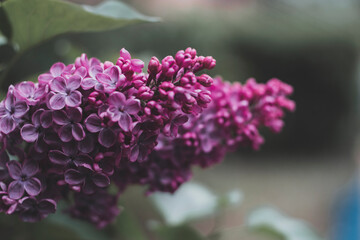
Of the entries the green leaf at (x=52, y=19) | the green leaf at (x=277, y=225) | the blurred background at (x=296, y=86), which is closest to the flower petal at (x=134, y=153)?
the green leaf at (x=52, y=19)

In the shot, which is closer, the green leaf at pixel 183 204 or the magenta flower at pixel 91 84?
the magenta flower at pixel 91 84

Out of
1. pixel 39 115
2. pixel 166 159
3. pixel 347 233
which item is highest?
pixel 347 233

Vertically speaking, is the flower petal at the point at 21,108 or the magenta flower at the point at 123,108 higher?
the magenta flower at the point at 123,108

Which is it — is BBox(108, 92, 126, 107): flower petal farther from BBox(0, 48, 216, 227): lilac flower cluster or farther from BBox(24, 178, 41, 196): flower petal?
BBox(24, 178, 41, 196): flower petal

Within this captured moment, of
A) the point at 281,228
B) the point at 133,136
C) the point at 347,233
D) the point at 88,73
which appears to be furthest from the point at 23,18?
the point at 347,233

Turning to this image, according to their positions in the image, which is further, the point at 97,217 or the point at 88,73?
the point at 97,217

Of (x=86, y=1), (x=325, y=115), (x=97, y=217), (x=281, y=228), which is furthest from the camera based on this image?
(x=325, y=115)

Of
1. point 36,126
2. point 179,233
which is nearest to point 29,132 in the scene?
point 36,126

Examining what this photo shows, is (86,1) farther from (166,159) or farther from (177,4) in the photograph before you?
(166,159)

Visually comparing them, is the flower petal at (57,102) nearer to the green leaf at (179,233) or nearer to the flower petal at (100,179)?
the flower petal at (100,179)
